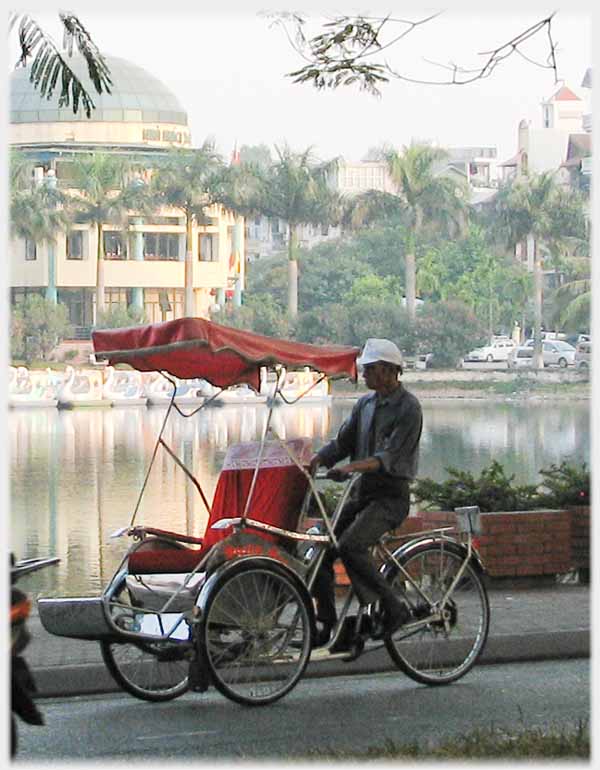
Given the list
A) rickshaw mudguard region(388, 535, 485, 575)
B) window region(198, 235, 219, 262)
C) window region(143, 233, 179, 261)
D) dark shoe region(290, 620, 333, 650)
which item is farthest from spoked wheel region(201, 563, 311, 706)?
window region(143, 233, 179, 261)

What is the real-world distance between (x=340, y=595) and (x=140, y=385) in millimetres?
89077

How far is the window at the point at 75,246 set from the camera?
106688mm

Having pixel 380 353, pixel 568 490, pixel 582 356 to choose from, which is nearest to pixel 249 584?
pixel 380 353

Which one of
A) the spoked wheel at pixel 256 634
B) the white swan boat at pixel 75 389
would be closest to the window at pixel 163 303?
the white swan boat at pixel 75 389

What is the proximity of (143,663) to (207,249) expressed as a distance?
99.5 metres

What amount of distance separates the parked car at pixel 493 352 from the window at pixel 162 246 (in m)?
20.0

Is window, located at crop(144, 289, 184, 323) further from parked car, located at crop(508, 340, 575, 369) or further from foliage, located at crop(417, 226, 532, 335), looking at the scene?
parked car, located at crop(508, 340, 575, 369)

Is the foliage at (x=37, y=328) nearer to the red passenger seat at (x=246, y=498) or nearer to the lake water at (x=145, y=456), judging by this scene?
the lake water at (x=145, y=456)

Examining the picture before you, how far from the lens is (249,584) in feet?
27.2

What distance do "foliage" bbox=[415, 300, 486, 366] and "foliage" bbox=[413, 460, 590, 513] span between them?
277 feet

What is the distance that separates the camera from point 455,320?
99.3 meters

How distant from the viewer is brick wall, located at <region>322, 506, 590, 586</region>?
11.8 m

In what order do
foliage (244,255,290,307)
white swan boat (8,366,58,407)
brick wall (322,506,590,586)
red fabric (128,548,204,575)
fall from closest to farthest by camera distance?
red fabric (128,548,204,575) → brick wall (322,506,590,586) → white swan boat (8,366,58,407) → foliage (244,255,290,307)

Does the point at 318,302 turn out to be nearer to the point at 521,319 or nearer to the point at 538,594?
the point at 521,319
